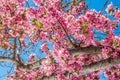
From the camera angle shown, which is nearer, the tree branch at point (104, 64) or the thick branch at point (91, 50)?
the tree branch at point (104, 64)

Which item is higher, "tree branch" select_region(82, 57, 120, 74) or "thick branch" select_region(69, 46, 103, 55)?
"thick branch" select_region(69, 46, 103, 55)

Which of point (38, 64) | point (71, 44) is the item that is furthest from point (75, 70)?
point (38, 64)

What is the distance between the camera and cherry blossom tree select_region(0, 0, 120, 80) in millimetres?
7652

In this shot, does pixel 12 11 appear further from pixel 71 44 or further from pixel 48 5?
pixel 71 44

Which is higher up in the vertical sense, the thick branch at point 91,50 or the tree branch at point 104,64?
the thick branch at point 91,50

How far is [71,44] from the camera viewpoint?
7.83m

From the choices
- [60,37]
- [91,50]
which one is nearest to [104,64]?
[91,50]

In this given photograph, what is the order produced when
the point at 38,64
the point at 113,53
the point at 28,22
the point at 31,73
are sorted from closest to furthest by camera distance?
1. the point at 113,53
2. the point at 28,22
3. the point at 38,64
4. the point at 31,73

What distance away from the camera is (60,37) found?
8781mm

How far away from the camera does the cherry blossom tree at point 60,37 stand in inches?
301

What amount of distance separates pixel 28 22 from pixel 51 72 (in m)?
1.42

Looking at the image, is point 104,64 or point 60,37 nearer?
point 104,64

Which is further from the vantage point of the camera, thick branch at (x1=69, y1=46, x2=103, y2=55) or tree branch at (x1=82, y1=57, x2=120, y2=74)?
thick branch at (x1=69, y1=46, x2=103, y2=55)

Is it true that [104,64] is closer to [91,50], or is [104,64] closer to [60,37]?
[91,50]
